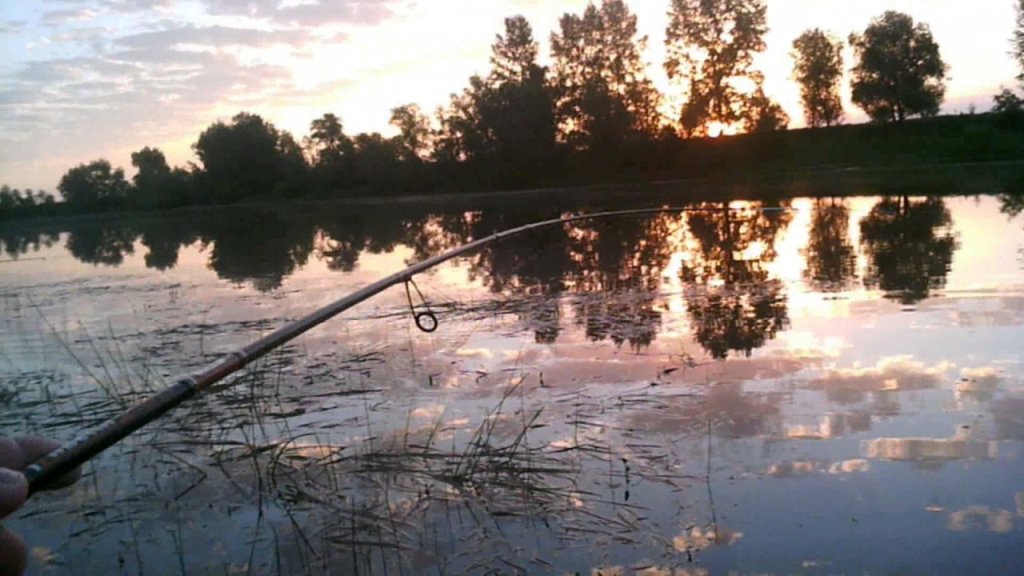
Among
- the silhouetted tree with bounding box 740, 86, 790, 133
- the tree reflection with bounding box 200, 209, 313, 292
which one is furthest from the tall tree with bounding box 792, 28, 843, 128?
the tree reflection with bounding box 200, 209, 313, 292

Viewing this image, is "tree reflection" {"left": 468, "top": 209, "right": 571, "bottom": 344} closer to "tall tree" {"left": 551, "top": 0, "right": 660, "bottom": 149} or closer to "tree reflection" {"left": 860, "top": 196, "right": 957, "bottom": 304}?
"tree reflection" {"left": 860, "top": 196, "right": 957, "bottom": 304}

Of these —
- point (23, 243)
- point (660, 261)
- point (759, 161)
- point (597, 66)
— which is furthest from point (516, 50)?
point (660, 261)

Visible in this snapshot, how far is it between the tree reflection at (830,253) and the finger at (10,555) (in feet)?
29.0

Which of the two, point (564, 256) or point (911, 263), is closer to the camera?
point (911, 263)

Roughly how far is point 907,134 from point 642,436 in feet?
182

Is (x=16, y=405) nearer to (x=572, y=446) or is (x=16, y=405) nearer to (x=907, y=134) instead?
(x=572, y=446)

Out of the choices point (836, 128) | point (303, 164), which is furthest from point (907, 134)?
point (303, 164)

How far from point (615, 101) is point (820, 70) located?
867 inches

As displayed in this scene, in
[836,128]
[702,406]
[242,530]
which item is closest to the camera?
[242,530]

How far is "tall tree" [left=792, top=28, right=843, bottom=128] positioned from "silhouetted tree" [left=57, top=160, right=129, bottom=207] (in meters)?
59.2

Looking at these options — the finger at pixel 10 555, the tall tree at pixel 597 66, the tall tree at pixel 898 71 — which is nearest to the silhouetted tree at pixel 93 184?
the tall tree at pixel 597 66

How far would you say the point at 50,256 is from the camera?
94.6 feet

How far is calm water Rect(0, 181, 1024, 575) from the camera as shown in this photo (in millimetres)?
4055

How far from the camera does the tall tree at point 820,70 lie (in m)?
67.4
